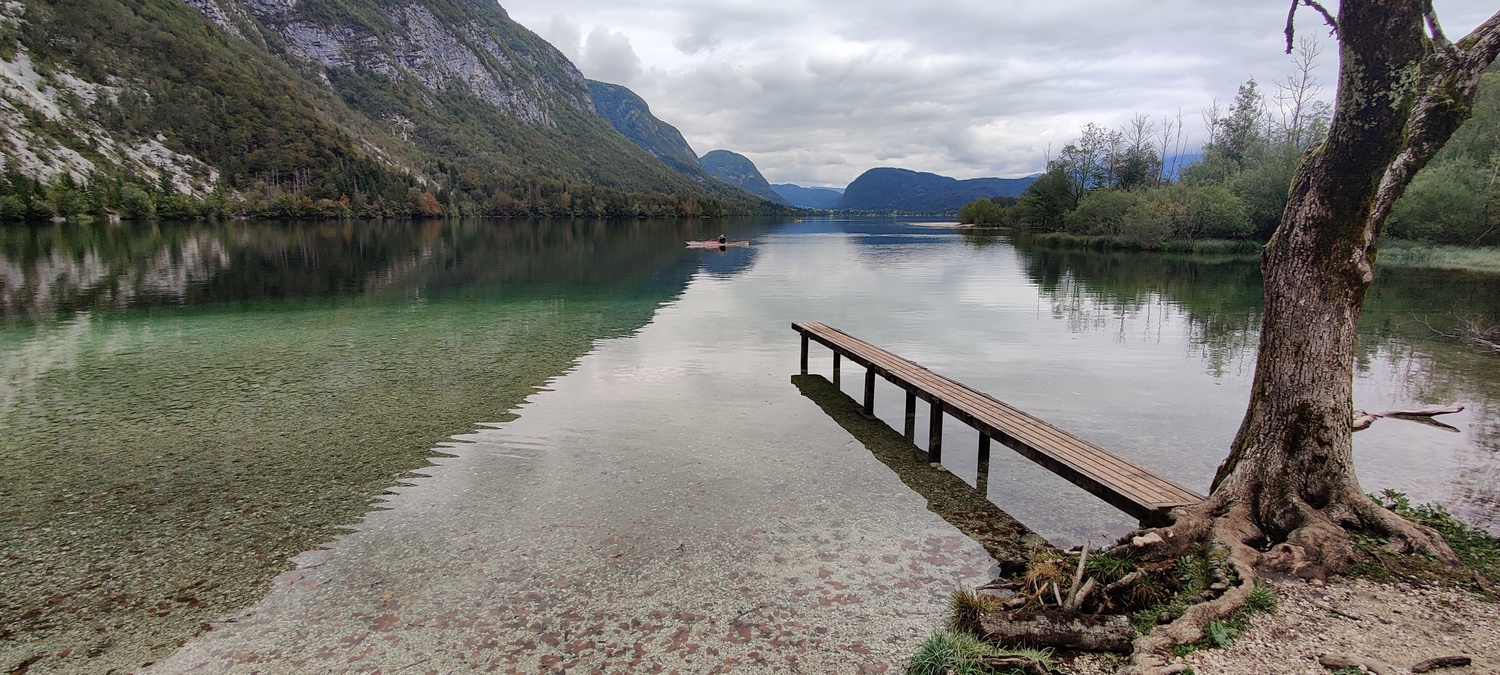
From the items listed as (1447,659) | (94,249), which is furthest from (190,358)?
(94,249)

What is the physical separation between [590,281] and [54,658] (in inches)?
1385

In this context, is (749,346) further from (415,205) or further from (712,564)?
(415,205)

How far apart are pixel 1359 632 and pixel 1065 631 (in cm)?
220

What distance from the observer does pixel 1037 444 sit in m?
9.08

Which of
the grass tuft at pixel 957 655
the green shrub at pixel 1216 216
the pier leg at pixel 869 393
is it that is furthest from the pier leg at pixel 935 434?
the green shrub at pixel 1216 216

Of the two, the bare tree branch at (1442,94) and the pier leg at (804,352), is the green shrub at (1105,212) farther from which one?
the bare tree branch at (1442,94)

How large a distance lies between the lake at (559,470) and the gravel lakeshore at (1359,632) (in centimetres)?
251

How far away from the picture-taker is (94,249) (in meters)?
54.1

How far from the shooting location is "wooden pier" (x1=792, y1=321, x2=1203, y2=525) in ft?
24.7

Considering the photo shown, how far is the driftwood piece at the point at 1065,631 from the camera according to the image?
546 cm

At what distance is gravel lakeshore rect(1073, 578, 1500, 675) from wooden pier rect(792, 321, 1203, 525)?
158 centimetres

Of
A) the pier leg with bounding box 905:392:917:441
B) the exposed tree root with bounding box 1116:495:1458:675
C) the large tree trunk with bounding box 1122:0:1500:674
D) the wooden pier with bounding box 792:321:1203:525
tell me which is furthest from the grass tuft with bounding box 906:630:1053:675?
the pier leg with bounding box 905:392:917:441

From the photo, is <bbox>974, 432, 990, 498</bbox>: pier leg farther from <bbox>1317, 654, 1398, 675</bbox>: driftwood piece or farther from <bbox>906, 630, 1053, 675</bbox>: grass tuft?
<bbox>1317, 654, 1398, 675</bbox>: driftwood piece

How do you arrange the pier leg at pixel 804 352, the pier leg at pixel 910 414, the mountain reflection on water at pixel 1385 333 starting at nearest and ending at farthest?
the mountain reflection on water at pixel 1385 333 < the pier leg at pixel 910 414 < the pier leg at pixel 804 352
